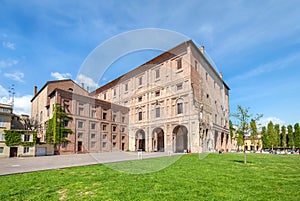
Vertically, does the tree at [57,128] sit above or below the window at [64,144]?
above

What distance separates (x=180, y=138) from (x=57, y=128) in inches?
816

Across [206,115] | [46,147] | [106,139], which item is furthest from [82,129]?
[206,115]

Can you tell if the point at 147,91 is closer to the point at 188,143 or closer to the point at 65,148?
the point at 188,143

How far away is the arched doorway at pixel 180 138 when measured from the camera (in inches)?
1139

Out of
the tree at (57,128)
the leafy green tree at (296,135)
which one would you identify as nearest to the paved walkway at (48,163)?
the tree at (57,128)

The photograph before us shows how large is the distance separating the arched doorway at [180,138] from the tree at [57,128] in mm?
17992

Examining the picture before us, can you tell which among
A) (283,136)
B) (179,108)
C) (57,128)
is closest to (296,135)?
(283,136)

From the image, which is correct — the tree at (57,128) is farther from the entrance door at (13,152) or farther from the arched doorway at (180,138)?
the arched doorway at (180,138)

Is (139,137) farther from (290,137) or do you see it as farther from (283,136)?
(283,136)

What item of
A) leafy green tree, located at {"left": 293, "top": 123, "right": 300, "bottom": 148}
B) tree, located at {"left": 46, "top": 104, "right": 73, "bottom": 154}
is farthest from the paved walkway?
leafy green tree, located at {"left": 293, "top": 123, "right": 300, "bottom": 148}

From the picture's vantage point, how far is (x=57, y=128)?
33.0 meters

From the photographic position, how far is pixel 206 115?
31.8 m

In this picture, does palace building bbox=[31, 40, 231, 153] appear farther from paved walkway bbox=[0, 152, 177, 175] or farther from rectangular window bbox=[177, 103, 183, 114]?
paved walkway bbox=[0, 152, 177, 175]

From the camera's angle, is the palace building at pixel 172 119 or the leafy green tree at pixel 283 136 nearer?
the palace building at pixel 172 119
